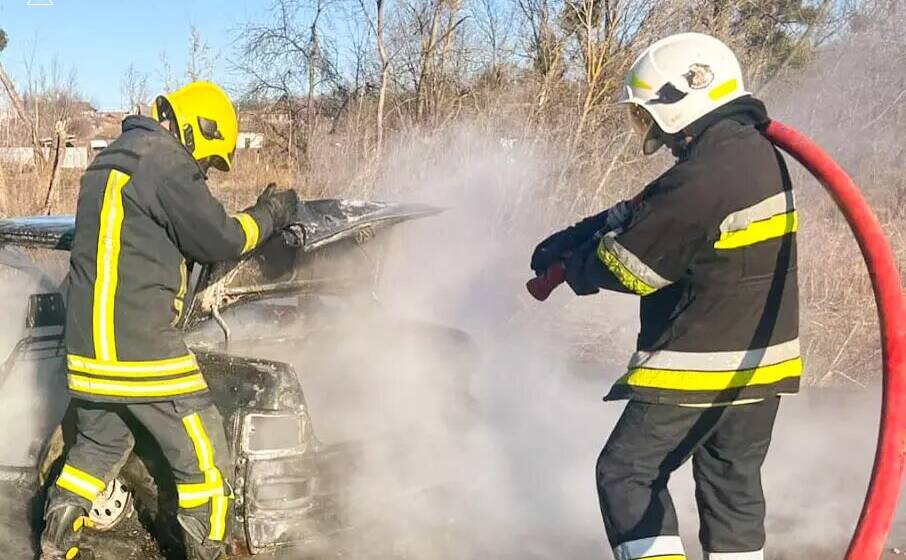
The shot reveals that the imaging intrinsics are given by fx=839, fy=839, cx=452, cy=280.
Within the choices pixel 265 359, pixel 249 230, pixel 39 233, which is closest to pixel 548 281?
pixel 249 230

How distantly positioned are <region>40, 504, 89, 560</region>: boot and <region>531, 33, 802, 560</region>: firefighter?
2.26 meters

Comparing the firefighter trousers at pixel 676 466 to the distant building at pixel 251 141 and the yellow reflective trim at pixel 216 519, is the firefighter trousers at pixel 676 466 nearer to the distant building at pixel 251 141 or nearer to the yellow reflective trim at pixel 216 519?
the yellow reflective trim at pixel 216 519

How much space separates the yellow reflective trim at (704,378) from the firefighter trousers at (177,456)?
181cm

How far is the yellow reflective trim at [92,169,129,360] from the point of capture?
3361 mm

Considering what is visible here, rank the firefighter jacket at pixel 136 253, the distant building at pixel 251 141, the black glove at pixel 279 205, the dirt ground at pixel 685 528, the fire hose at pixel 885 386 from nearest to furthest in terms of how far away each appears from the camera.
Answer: the fire hose at pixel 885 386
the firefighter jacket at pixel 136 253
the black glove at pixel 279 205
the dirt ground at pixel 685 528
the distant building at pixel 251 141

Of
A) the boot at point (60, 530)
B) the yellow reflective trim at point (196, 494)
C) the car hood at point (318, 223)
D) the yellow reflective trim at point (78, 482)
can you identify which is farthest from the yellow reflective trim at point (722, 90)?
the boot at point (60, 530)

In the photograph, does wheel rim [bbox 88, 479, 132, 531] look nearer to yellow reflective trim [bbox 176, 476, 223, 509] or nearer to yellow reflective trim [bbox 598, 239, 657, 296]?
yellow reflective trim [bbox 176, 476, 223, 509]

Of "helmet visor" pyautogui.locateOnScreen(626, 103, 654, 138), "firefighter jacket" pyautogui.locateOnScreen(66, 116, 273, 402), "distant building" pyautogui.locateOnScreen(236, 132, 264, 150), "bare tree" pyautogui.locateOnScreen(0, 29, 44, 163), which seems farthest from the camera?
"distant building" pyautogui.locateOnScreen(236, 132, 264, 150)

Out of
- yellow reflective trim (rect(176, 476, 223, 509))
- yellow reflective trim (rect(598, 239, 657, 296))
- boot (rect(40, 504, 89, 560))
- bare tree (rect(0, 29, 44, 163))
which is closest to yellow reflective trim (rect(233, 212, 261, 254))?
yellow reflective trim (rect(176, 476, 223, 509))

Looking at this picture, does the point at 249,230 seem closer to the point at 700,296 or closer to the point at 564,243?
the point at 564,243

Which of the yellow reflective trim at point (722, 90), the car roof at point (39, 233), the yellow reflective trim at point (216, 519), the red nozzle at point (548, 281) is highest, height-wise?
the yellow reflective trim at point (722, 90)

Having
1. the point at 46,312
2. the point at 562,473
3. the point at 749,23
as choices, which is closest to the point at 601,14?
the point at 749,23

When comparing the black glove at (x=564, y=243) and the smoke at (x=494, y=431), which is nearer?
the black glove at (x=564, y=243)

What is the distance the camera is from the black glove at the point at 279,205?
12.3 feet
